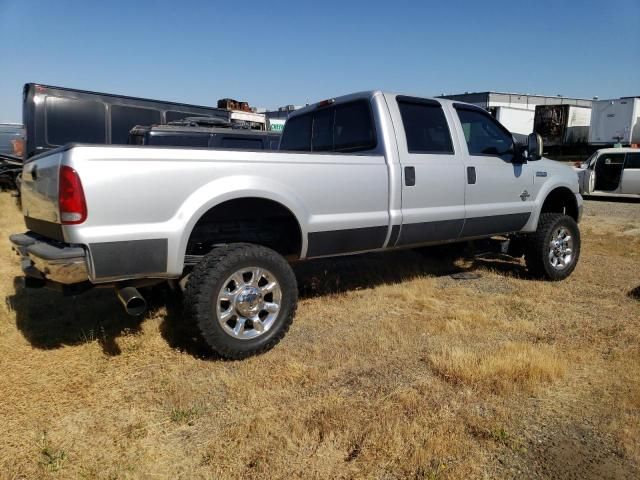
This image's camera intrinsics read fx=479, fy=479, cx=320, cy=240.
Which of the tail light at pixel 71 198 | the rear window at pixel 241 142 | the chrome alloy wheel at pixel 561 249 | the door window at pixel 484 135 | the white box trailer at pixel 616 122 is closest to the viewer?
the tail light at pixel 71 198

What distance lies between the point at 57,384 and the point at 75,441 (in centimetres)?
70

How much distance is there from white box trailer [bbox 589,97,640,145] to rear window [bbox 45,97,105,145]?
22.0 meters

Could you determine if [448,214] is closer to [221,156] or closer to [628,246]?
[221,156]

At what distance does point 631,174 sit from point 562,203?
9282 millimetres

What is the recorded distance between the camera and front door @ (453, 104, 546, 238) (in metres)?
4.63

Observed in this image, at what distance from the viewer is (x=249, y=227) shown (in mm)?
3848

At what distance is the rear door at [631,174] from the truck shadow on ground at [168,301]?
9.27 meters

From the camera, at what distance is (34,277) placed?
3.18m

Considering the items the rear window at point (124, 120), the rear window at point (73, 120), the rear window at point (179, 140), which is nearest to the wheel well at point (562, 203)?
the rear window at point (179, 140)

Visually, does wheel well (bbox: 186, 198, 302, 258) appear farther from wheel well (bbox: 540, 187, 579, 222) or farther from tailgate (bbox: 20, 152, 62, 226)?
wheel well (bbox: 540, 187, 579, 222)

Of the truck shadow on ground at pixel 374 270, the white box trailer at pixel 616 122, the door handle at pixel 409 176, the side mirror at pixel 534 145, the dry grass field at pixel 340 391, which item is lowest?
the dry grass field at pixel 340 391

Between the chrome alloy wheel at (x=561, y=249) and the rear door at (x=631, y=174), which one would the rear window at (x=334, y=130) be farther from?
the rear door at (x=631, y=174)

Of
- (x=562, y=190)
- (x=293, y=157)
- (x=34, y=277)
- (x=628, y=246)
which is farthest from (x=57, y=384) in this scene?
(x=628, y=246)

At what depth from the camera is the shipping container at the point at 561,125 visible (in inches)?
1005
